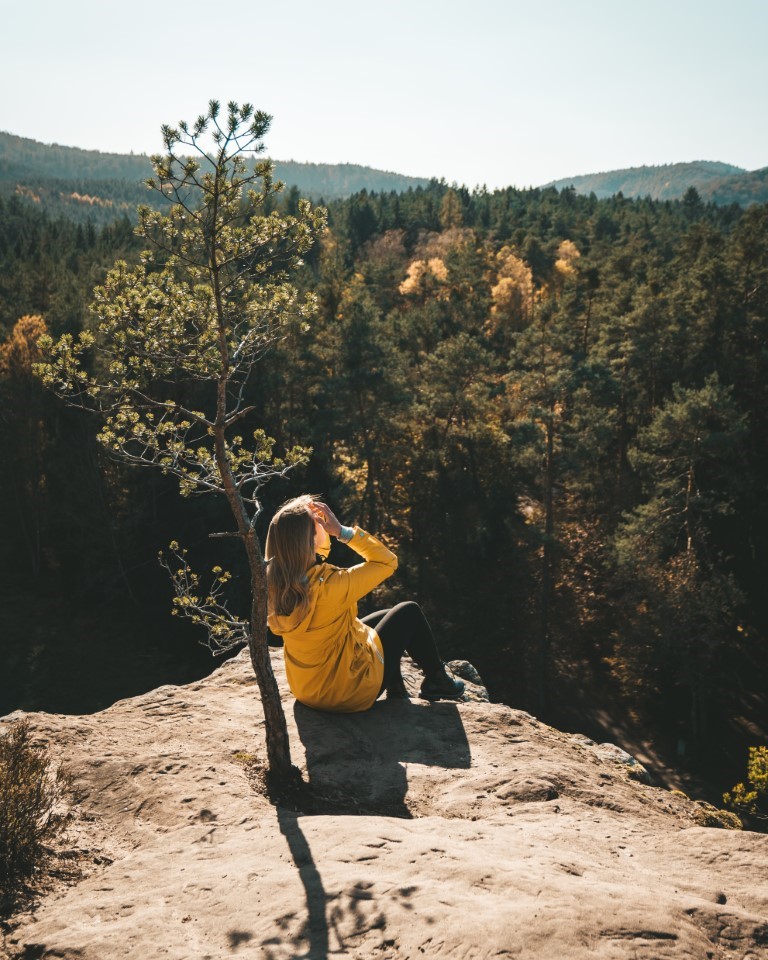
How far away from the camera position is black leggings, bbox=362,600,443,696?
18.7 feet

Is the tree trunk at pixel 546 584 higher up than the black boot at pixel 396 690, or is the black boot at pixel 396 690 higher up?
the black boot at pixel 396 690

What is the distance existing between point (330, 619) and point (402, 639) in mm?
1043

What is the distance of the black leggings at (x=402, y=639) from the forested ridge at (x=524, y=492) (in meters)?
16.5

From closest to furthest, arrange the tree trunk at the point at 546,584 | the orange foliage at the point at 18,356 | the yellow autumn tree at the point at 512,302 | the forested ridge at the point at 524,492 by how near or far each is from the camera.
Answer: the forested ridge at the point at 524,492, the tree trunk at the point at 546,584, the orange foliage at the point at 18,356, the yellow autumn tree at the point at 512,302

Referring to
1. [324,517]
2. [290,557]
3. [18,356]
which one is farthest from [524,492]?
[290,557]

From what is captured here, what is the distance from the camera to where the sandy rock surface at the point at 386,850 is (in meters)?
2.80

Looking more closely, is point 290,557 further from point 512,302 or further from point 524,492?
point 512,302

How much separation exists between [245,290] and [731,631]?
25790 mm

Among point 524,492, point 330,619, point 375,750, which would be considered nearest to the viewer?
point 330,619

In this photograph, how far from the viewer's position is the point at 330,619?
4926mm

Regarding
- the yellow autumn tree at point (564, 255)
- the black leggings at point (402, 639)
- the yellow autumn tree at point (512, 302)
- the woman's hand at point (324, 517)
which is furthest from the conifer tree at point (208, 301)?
the yellow autumn tree at point (564, 255)

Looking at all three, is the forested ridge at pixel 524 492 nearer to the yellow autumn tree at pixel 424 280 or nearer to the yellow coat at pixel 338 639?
the yellow autumn tree at pixel 424 280

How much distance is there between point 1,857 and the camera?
138 inches

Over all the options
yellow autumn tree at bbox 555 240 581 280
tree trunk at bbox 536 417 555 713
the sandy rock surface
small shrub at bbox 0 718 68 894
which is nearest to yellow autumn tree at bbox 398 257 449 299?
yellow autumn tree at bbox 555 240 581 280
